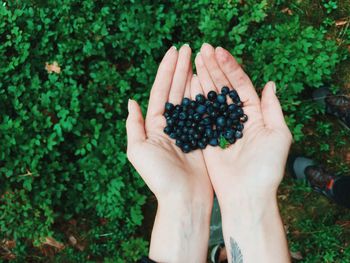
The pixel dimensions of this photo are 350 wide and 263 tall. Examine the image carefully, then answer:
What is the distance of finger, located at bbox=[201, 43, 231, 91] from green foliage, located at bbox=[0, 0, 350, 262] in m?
0.72

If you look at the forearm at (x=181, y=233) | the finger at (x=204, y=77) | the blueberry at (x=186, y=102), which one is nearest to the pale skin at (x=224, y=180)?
the forearm at (x=181, y=233)

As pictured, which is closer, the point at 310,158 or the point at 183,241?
the point at 183,241

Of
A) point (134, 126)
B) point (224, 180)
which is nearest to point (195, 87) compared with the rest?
point (134, 126)

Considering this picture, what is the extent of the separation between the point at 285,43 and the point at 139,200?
1.98 m

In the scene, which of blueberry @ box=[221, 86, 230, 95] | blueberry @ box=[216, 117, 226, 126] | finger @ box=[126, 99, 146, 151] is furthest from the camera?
blueberry @ box=[221, 86, 230, 95]

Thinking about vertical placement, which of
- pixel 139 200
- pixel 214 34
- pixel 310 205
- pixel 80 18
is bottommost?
pixel 310 205

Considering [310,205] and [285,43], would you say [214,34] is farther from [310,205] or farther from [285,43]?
[310,205]

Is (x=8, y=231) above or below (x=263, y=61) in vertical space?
below

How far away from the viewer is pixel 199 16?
4141 mm

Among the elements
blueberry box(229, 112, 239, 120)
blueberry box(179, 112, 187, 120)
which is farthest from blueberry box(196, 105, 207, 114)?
blueberry box(229, 112, 239, 120)

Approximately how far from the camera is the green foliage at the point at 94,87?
3.84 metres

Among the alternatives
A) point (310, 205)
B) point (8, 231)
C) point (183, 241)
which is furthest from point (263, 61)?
point (8, 231)

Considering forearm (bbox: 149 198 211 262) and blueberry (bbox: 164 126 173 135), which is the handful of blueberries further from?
forearm (bbox: 149 198 211 262)

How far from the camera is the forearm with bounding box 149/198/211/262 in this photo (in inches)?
114
